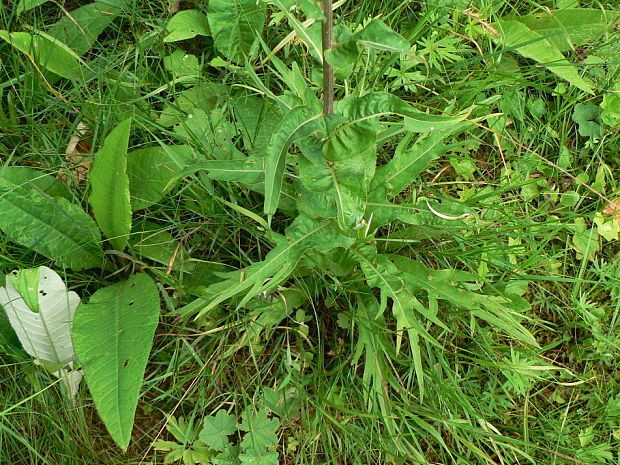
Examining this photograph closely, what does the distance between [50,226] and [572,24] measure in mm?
1928

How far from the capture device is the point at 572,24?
2.14 metres

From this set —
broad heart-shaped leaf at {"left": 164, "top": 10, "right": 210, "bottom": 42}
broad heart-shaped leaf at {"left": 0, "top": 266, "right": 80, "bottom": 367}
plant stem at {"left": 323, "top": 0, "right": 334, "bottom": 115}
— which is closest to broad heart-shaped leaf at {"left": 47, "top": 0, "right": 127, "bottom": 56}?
broad heart-shaped leaf at {"left": 164, "top": 10, "right": 210, "bottom": 42}

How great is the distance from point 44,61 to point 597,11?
193 centimetres

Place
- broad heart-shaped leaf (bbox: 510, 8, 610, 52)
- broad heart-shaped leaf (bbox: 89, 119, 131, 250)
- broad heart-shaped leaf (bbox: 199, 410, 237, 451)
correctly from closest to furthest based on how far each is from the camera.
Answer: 1. broad heart-shaped leaf (bbox: 89, 119, 131, 250)
2. broad heart-shaped leaf (bbox: 199, 410, 237, 451)
3. broad heart-shaped leaf (bbox: 510, 8, 610, 52)

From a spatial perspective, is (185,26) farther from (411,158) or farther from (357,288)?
(357,288)

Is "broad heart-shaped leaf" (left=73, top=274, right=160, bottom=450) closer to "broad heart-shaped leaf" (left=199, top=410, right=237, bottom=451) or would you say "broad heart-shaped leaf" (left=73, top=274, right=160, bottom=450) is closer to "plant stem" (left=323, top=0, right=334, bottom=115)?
"broad heart-shaped leaf" (left=199, top=410, right=237, bottom=451)

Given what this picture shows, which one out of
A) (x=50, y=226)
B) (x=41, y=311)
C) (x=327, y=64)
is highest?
(x=327, y=64)

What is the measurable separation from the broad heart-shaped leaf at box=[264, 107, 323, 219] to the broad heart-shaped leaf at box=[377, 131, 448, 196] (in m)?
0.45

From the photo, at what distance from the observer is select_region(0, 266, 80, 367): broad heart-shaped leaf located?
155 centimetres

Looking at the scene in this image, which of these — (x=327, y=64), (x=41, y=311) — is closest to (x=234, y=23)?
(x=327, y=64)

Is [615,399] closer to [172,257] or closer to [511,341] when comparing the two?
[511,341]

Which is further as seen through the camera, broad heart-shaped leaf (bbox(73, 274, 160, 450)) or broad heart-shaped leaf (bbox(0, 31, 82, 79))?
broad heart-shaped leaf (bbox(0, 31, 82, 79))

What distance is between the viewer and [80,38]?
2.01 metres

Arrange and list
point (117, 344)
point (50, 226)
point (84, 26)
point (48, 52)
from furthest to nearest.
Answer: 1. point (84, 26)
2. point (48, 52)
3. point (50, 226)
4. point (117, 344)
